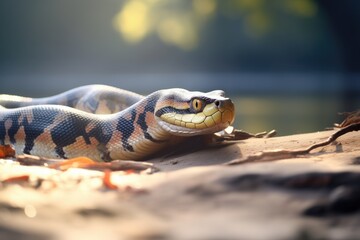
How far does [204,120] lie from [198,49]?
567cm

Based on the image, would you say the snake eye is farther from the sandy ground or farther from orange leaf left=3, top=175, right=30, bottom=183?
orange leaf left=3, top=175, right=30, bottom=183

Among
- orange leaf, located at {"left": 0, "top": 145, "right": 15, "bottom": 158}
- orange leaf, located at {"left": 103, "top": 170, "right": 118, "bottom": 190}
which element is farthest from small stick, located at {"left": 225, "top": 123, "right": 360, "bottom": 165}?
orange leaf, located at {"left": 0, "top": 145, "right": 15, "bottom": 158}

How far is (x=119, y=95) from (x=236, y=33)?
420cm

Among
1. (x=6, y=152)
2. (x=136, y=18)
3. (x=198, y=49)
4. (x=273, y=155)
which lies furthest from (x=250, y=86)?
(x=273, y=155)

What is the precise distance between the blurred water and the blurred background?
2 cm

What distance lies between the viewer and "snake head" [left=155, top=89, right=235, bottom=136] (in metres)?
2.15

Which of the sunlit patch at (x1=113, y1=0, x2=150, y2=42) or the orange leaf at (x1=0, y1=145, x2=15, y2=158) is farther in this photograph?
the sunlit patch at (x1=113, y1=0, x2=150, y2=42)

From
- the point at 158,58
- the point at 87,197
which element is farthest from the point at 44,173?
the point at 158,58

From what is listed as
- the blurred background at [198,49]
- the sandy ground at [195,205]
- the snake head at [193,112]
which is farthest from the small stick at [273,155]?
the blurred background at [198,49]

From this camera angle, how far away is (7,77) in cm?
817

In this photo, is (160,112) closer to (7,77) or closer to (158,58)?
(158,58)

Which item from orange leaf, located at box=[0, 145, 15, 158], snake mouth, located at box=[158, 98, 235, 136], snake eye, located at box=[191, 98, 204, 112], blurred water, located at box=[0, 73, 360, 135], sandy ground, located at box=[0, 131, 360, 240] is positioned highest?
sandy ground, located at box=[0, 131, 360, 240]

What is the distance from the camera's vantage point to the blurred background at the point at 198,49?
256 inches

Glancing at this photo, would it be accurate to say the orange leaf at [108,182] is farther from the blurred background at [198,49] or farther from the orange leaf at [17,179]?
the blurred background at [198,49]
